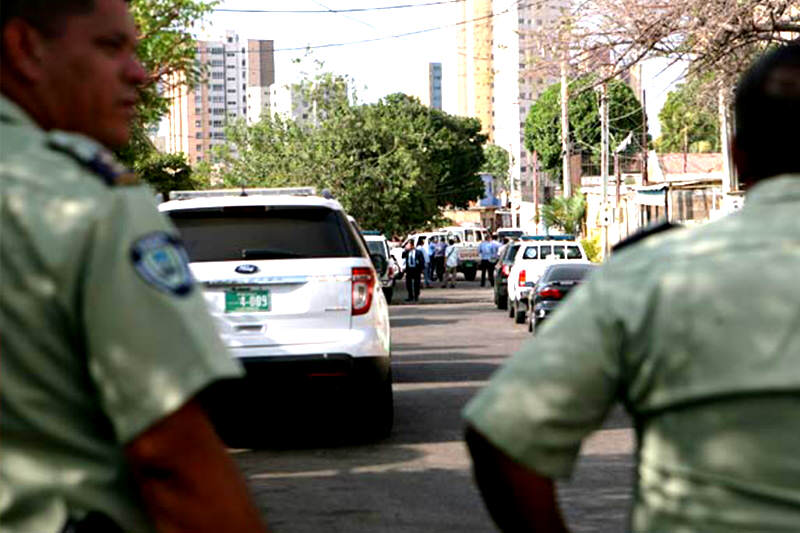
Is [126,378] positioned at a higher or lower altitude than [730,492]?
higher

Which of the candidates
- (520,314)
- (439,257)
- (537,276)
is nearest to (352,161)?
(439,257)

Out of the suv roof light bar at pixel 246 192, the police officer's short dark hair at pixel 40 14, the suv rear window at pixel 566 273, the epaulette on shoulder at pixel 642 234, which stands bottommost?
the suv rear window at pixel 566 273

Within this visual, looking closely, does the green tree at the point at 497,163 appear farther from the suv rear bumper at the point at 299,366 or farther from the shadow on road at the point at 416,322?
the suv rear bumper at the point at 299,366

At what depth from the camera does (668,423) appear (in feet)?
8.20

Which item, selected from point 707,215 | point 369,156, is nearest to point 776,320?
point 707,215

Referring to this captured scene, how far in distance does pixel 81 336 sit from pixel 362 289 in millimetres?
9371

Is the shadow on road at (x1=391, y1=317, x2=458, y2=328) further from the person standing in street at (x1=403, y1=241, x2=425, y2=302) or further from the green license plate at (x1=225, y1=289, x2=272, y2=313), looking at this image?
the green license plate at (x1=225, y1=289, x2=272, y2=313)

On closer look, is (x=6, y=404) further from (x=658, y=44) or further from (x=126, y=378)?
(x=658, y=44)

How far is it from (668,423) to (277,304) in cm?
914

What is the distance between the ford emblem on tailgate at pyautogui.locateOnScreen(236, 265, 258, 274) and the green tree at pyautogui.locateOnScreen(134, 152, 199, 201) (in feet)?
177

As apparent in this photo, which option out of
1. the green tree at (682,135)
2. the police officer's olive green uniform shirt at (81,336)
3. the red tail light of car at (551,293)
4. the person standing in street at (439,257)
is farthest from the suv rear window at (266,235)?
the green tree at (682,135)

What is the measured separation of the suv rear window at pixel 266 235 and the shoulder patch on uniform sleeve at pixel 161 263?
30.1 feet

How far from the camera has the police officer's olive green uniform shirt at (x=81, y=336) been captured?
222 cm

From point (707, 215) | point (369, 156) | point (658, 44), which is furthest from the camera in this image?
point (369, 156)
